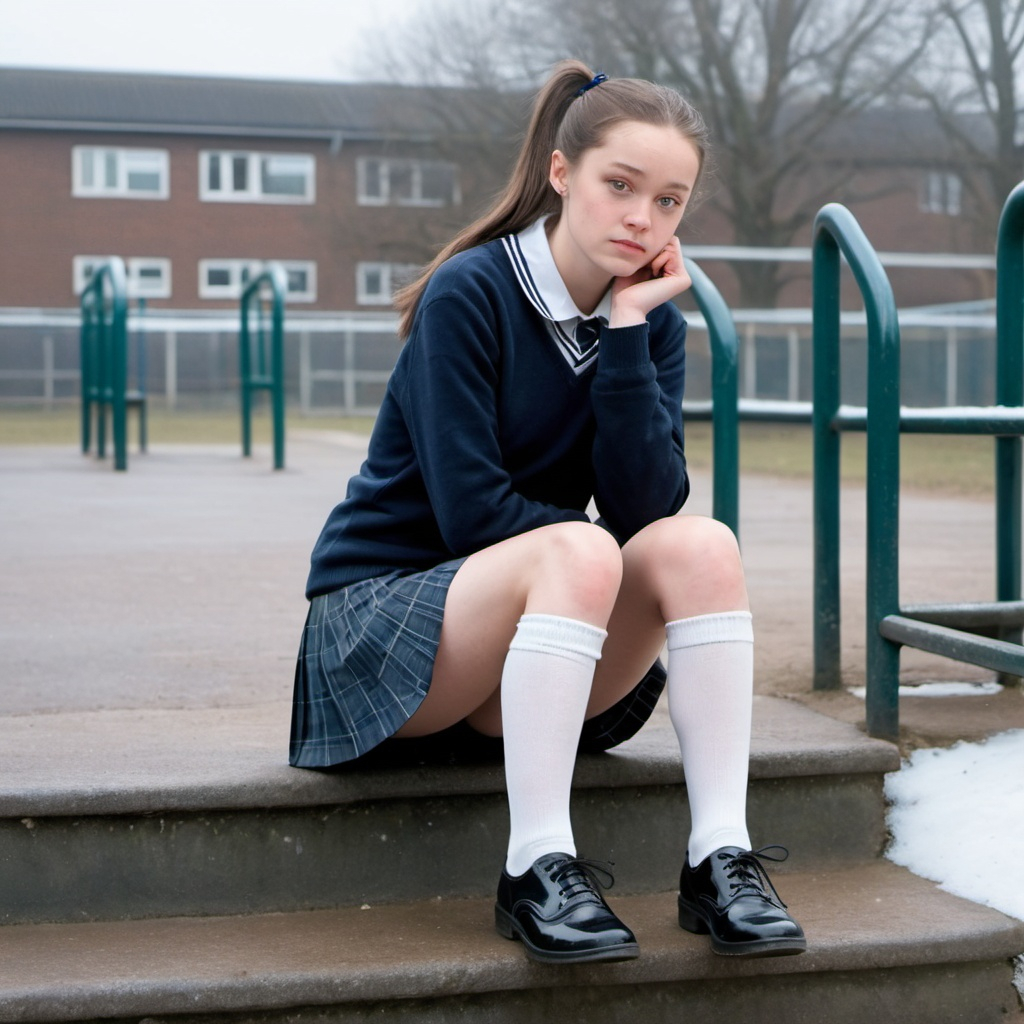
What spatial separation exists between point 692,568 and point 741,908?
0.41 metres

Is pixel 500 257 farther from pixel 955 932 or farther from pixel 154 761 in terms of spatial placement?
pixel 955 932

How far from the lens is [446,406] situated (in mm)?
1917

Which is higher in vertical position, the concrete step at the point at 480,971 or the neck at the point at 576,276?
the neck at the point at 576,276

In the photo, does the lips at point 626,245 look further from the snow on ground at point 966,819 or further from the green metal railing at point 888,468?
the snow on ground at point 966,819

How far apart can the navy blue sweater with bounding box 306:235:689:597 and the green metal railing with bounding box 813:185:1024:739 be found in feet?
1.54

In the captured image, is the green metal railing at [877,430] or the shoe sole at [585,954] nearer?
the shoe sole at [585,954]

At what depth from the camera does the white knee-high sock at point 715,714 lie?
185 cm

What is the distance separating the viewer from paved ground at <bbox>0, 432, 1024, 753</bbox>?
2.82 metres

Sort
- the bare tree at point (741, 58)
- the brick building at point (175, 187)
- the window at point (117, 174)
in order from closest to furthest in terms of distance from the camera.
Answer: the bare tree at point (741, 58)
the brick building at point (175, 187)
the window at point (117, 174)

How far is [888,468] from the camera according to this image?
242 centimetres

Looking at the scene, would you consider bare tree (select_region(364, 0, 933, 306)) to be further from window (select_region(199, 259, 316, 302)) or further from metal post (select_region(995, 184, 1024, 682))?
metal post (select_region(995, 184, 1024, 682))

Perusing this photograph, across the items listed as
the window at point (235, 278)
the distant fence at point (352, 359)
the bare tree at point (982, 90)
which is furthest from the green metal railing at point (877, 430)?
the window at point (235, 278)

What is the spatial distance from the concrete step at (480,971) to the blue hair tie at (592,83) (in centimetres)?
113

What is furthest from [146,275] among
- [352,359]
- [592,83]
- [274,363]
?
[592,83]
